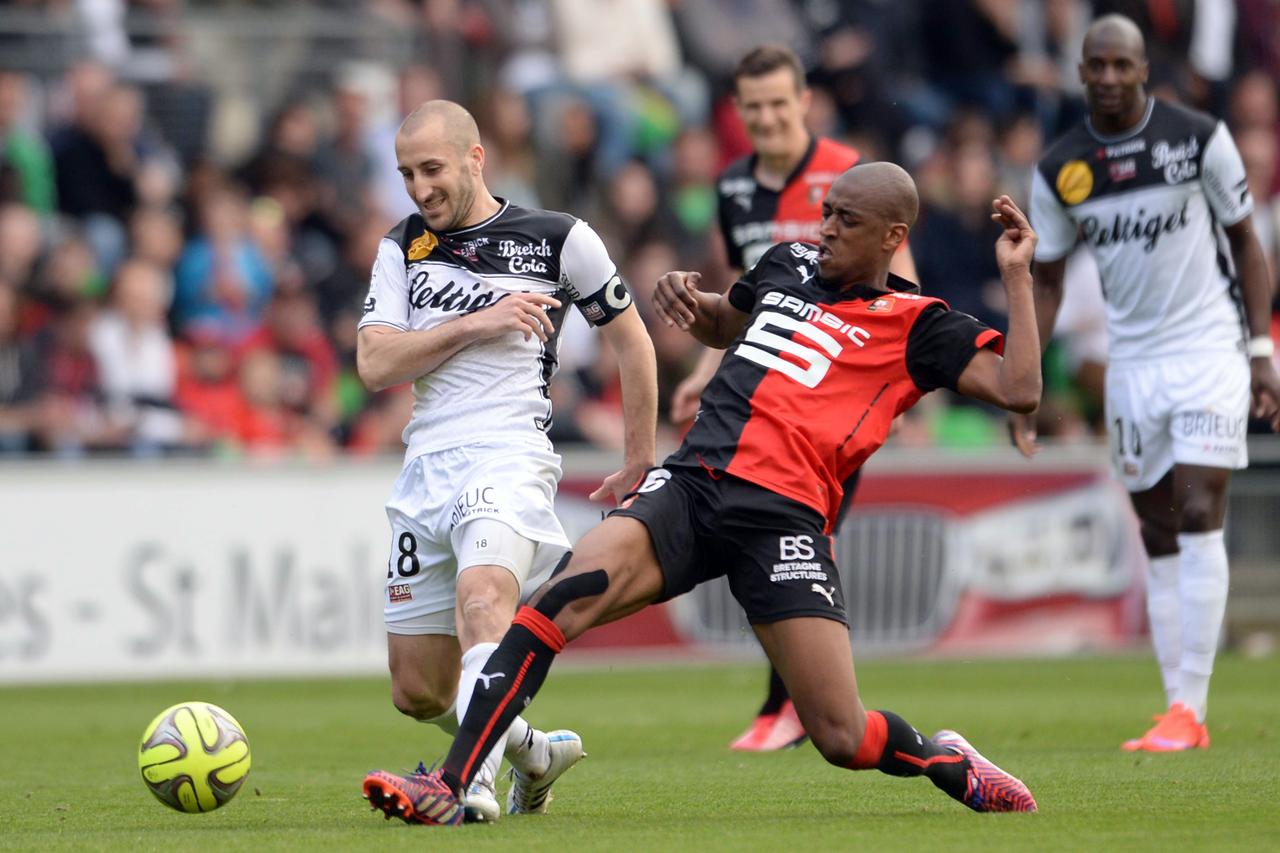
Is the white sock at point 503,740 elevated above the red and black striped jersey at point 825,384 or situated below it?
below

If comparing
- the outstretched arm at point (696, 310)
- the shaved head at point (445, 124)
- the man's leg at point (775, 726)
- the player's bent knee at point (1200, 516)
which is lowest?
the man's leg at point (775, 726)

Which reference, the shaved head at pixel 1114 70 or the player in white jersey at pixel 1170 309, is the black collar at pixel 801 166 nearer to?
the player in white jersey at pixel 1170 309

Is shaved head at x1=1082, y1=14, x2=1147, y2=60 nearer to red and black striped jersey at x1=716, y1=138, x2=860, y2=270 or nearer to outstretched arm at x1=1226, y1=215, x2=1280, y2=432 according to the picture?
outstretched arm at x1=1226, y1=215, x2=1280, y2=432

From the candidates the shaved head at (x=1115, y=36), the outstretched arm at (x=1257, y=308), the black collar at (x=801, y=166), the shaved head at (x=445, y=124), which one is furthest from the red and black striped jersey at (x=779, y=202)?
the shaved head at (x=445, y=124)

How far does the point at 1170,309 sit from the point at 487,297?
349 cm

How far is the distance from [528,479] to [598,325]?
614 mm

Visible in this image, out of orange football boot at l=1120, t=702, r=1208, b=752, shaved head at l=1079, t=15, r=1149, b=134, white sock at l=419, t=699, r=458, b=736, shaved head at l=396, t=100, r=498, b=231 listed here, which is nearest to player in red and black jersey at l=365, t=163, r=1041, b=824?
shaved head at l=396, t=100, r=498, b=231

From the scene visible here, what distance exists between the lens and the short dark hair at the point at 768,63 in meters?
9.36

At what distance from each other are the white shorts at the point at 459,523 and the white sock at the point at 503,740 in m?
0.43

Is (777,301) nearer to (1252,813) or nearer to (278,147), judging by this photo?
(1252,813)

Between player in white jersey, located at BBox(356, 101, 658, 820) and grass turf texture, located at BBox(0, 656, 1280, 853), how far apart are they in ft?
2.15

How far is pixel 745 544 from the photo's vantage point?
20.4 feet

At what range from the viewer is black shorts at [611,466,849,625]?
6145 mm

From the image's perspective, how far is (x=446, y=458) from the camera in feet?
22.5
